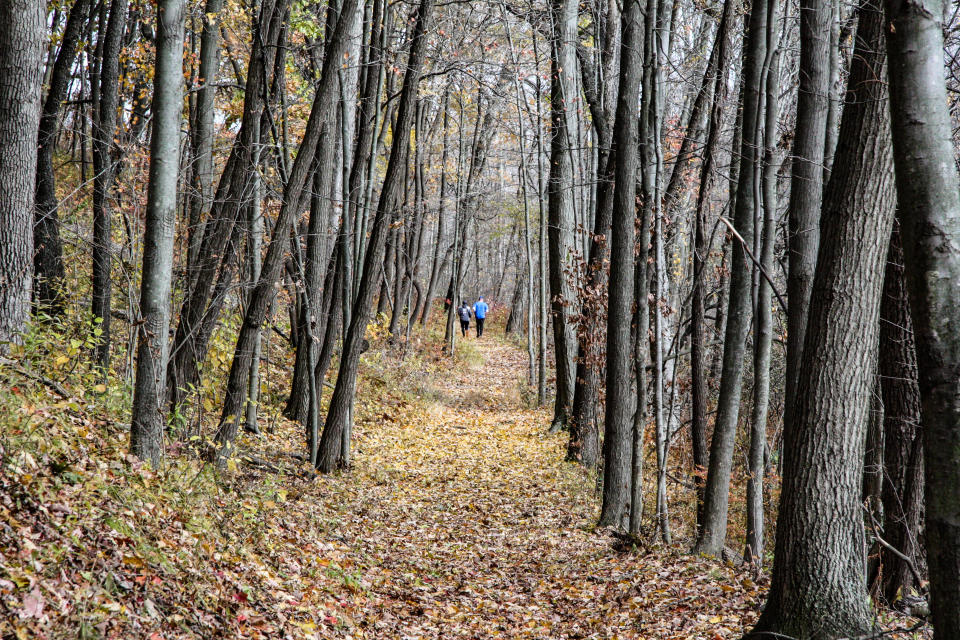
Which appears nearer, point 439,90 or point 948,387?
point 948,387

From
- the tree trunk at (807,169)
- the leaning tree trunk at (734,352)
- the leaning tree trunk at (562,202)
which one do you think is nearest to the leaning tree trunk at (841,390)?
the tree trunk at (807,169)

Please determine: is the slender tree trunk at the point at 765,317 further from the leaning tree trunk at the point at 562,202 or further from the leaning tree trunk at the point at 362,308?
the leaning tree trunk at the point at 562,202

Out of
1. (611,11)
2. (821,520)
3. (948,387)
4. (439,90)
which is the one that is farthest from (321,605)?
(439,90)

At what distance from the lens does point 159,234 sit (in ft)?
17.5

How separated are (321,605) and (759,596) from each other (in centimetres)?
389

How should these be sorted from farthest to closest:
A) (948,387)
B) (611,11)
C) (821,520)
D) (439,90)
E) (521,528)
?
(439,90) → (611,11) → (521,528) → (821,520) → (948,387)

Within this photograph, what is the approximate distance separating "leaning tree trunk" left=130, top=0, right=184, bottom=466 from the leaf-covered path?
7.77 feet

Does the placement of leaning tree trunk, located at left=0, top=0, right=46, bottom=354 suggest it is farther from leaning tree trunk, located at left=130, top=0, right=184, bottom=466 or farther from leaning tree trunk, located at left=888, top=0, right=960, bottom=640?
leaning tree trunk, located at left=888, top=0, right=960, bottom=640

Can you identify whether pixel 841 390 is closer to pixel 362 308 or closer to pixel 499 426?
pixel 362 308

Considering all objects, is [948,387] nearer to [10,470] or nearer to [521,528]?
[10,470]

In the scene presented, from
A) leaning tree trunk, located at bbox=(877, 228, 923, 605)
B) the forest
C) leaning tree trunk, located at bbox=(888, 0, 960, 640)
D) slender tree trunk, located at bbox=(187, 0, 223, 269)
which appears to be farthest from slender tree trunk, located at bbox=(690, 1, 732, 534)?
slender tree trunk, located at bbox=(187, 0, 223, 269)

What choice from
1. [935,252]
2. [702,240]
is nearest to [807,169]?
[702,240]

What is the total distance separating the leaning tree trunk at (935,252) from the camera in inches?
99.0

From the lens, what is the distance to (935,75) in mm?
2537
